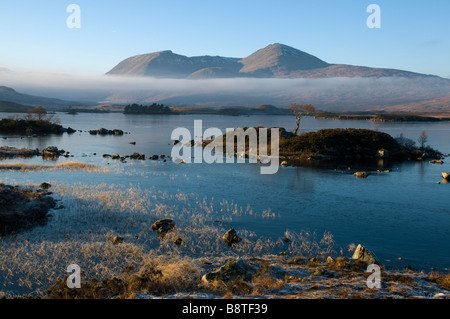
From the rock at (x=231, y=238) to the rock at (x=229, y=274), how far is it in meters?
5.42

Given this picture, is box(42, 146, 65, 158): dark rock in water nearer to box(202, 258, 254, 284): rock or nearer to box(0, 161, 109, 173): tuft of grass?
box(0, 161, 109, 173): tuft of grass

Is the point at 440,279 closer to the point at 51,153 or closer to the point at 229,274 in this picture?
the point at 229,274

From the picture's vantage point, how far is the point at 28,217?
2598cm

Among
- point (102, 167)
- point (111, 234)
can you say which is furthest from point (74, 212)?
point (102, 167)

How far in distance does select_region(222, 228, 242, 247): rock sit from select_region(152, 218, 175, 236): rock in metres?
4.02

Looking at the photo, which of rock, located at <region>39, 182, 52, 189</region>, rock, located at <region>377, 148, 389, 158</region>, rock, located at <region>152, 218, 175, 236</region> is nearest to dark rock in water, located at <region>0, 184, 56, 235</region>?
rock, located at <region>39, 182, 52, 189</region>

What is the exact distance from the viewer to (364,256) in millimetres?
19797

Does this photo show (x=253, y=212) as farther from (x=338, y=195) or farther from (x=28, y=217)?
(x=28, y=217)

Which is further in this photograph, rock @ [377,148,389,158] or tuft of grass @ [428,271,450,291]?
rock @ [377,148,389,158]

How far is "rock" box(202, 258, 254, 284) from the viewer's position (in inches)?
636

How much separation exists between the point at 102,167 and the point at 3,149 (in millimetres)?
24517

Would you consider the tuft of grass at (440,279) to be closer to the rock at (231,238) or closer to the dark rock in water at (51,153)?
the rock at (231,238)

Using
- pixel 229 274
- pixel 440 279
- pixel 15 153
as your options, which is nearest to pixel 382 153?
pixel 440 279

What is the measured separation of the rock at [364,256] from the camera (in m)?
19.3
